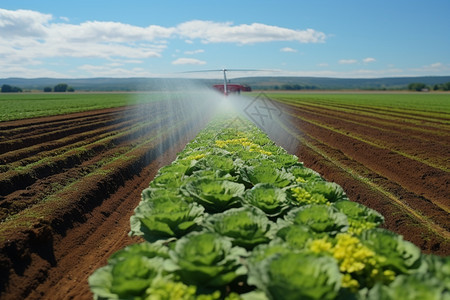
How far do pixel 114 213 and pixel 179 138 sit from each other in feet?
35.6

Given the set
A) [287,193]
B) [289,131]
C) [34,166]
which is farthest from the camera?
[289,131]

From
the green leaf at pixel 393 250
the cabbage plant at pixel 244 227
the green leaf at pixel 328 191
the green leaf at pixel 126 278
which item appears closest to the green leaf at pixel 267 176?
the green leaf at pixel 328 191

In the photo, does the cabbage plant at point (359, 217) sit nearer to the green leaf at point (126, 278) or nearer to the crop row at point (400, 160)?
the green leaf at point (126, 278)

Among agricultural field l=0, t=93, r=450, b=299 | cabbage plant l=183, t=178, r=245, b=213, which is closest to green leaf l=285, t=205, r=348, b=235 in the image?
A: cabbage plant l=183, t=178, r=245, b=213

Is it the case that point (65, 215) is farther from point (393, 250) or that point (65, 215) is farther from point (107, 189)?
point (393, 250)

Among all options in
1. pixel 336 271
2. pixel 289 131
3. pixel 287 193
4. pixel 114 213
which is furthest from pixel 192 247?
pixel 289 131

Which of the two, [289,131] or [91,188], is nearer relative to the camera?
[91,188]

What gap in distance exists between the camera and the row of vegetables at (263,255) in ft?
7.76

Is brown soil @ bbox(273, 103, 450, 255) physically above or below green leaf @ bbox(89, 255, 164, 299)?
below

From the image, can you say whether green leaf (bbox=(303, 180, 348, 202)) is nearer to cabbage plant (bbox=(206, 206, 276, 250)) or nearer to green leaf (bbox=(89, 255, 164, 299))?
cabbage plant (bbox=(206, 206, 276, 250))

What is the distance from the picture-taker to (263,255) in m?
2.83

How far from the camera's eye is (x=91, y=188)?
9.04 metres

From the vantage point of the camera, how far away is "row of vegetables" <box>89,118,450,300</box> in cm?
237

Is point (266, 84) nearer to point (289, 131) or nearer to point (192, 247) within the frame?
point (289, 131)
